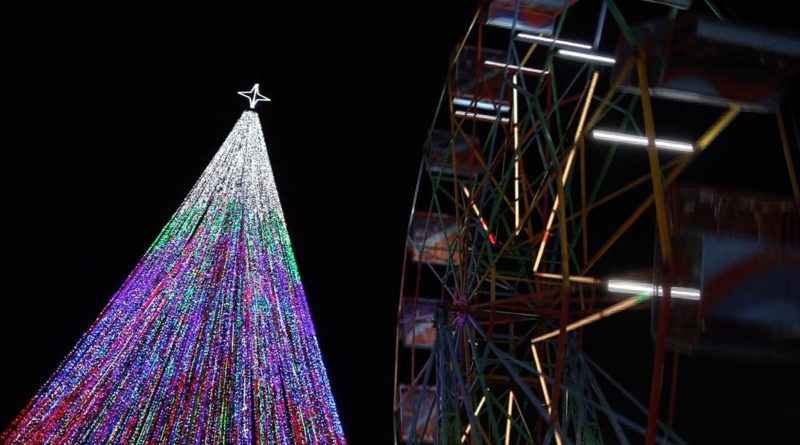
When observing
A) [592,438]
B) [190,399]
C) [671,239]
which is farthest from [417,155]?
[671,239]

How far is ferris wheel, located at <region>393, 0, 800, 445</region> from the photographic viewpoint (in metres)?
4.88

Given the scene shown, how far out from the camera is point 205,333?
12734 millimetres

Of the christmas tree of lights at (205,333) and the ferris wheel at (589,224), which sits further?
the christmas tree of lights at (205,333)

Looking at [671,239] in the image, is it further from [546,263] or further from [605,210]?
[605,210]

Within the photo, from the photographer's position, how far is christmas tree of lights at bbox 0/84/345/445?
12289mm

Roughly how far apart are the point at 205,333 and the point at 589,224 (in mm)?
6146

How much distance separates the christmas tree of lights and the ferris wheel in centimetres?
184

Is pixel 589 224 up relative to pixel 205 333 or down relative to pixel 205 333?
up

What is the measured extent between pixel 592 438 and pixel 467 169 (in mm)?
4347

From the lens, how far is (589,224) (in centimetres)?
1338

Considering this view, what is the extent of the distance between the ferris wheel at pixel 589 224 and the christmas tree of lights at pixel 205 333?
6.04 feet

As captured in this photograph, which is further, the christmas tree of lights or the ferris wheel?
the christmas tree of lights

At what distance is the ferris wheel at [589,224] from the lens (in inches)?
192

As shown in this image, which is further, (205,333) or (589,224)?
(589,224)
